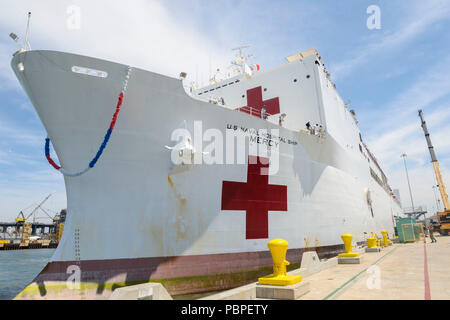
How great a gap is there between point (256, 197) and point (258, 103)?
4.29 meters

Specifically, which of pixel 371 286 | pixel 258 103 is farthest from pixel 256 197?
pixel 258 103

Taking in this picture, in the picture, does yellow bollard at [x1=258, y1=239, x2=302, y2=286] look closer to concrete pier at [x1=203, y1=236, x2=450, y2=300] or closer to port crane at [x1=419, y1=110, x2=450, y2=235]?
concrete pier at [x1=203, y1=236, x2=450, y2=300]

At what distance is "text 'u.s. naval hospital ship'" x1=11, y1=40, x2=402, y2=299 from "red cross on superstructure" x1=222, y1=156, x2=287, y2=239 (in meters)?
0.02

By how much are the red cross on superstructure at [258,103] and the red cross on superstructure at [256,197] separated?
3.21 metres

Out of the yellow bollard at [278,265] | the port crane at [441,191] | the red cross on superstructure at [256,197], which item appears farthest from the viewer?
the port crane at [441,191]

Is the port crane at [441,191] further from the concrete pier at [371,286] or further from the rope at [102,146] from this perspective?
the rope at [102,146]

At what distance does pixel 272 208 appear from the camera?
20.1ft

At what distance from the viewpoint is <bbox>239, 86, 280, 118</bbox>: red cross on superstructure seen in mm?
8977

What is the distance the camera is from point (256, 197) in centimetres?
593

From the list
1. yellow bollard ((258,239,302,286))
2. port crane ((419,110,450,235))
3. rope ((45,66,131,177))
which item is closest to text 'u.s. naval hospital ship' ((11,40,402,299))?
rope ((45,66,131,177))

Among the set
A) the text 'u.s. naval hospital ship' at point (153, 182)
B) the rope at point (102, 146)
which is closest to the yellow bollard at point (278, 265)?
the text 'u.s. naval hospital ship' at point (153, 182)

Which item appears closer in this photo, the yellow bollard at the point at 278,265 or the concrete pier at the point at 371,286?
the concrete pier at the point at 371,286

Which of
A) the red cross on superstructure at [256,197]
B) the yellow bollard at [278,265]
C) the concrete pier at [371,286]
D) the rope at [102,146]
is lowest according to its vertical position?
the concrete pier at [371,286]

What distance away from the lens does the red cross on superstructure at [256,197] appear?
18.3 feet
